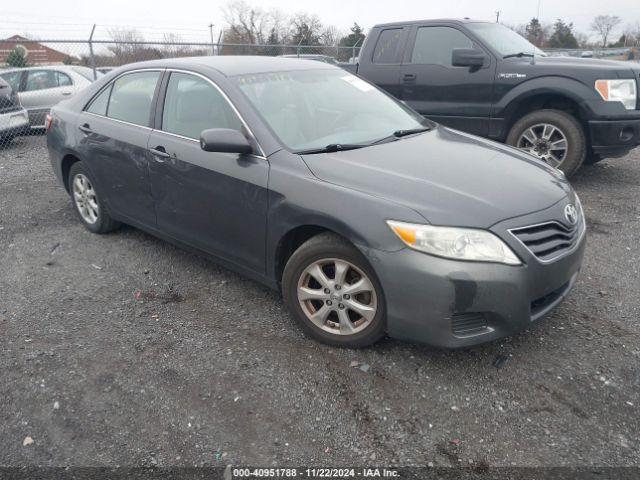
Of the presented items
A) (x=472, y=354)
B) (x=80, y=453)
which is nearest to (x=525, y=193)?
(x=472, y=354)

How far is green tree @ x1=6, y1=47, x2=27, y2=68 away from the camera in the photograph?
1330 centimetres

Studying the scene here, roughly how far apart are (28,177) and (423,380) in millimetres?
6548

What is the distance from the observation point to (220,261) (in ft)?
12.3

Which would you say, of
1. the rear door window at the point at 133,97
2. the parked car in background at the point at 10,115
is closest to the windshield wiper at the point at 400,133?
the rear door window at the point at 133,97

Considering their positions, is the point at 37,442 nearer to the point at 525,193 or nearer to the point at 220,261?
the point at 220,261

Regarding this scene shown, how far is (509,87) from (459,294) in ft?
14.9

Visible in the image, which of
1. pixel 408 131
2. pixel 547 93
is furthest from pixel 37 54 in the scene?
pixel 408 131

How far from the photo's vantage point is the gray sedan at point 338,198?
269cm

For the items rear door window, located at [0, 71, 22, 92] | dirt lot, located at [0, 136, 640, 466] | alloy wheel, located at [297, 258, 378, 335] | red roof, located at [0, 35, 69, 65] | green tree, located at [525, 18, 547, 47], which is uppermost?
green tree, located at [525, 18, 547, 47]

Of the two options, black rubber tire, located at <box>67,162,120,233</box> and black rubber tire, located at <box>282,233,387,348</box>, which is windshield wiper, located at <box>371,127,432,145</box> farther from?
black rubber tire, located at <box>67,162,120,233</box>

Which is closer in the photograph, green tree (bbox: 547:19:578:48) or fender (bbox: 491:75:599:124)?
fender (bbox: 491:75:599:124)

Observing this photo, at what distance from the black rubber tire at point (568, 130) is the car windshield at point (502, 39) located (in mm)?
887

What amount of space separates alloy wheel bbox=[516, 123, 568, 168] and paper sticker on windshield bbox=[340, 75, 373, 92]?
9.33 feet

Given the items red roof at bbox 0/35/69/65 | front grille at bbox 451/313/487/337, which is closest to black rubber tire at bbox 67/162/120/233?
front grille at bbox 451/313/487/337
